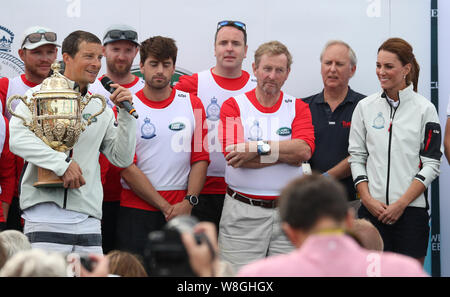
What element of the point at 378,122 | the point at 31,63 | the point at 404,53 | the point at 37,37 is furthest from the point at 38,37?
the point at 404,53

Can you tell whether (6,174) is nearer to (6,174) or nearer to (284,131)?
(6,174)

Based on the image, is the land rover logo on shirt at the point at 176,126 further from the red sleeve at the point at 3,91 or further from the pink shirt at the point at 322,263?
the pink shirt at the point at 322,263

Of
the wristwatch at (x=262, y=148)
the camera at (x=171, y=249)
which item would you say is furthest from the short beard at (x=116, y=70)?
the camera at (x=171, y=249)

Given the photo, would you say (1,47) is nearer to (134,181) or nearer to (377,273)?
(134,181)

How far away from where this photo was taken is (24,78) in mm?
4645

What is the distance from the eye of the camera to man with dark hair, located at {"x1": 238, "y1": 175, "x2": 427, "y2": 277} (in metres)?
1.71

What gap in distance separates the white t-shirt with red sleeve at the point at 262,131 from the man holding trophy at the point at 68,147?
2.34 feet

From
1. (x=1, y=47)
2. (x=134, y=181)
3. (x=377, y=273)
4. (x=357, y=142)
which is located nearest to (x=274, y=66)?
(x=357, y=142)

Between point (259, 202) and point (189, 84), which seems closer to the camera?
point (259, 202)

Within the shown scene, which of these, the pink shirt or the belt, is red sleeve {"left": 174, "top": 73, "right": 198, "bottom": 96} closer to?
the belt

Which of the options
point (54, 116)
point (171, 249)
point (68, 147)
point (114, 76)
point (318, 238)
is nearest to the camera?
point (171, 249)

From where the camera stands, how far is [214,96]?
468 centimetres

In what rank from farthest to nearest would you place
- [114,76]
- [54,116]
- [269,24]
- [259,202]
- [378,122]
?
[269,24]
[114,76]
[378,122]
[259,202]
[54,116]

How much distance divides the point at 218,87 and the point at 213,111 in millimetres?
180
